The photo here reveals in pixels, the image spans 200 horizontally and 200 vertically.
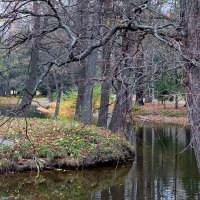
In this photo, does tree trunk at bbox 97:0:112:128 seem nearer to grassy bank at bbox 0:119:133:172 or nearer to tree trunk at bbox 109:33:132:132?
tree trunk at bbox 109:33:132:132

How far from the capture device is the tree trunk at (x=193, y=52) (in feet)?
19.9

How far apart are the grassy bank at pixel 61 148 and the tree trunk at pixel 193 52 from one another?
589 centimetres

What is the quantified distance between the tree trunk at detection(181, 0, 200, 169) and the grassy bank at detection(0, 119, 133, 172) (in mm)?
5886

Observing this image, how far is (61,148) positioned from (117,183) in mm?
2332

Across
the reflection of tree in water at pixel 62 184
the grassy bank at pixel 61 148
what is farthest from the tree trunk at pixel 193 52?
the grassy bank at pixel 61 148

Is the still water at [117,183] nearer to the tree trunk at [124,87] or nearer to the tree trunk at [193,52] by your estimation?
the tree trunk at [124,87]

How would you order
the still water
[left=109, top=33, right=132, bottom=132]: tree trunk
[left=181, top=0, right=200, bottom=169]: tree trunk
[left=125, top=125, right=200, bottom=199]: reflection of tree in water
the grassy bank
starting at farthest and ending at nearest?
the grassy bank
[left=125, top=125, right=200, bottom=199]: reflection of tree in water
the still water
[left=109, top=33, right=132, bottom=132]: tree trunk
[left=181, top=0, right=200, bottom=169]: tree trunk

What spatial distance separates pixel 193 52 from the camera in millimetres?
6117

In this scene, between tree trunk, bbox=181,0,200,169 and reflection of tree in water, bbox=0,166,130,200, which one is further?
reflection of tree in water, bbox=0,166,130,200

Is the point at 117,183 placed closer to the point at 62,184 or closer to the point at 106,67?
the point at 62,184

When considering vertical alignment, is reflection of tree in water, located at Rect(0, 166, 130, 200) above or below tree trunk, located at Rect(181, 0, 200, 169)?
below

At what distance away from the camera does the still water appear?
1034cm

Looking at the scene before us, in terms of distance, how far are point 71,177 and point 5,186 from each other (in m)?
2.03

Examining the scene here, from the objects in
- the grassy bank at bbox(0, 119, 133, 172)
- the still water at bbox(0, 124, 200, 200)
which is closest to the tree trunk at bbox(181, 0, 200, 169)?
the still water at bbox(0, 124, 200, 200)
